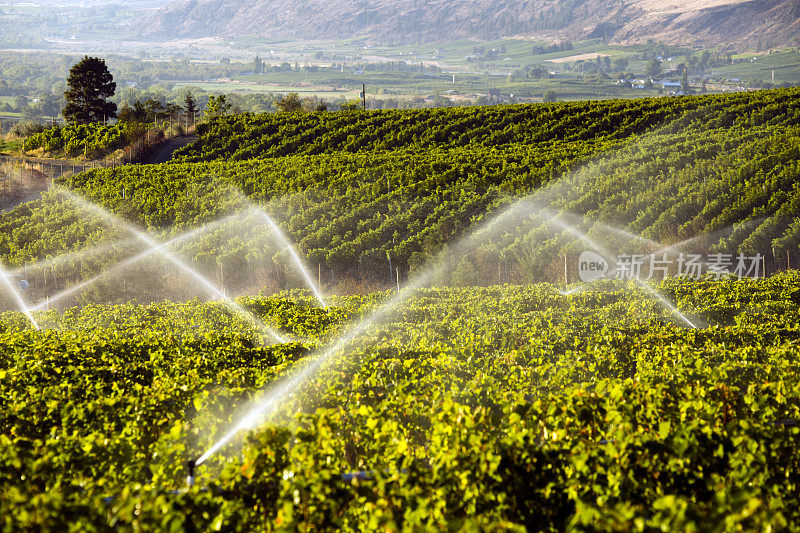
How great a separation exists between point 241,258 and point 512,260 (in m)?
8.46

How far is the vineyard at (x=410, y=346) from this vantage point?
4.79m

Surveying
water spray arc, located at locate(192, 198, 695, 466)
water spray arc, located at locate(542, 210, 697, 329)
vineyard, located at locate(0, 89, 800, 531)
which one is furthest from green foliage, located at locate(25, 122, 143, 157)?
water spray arc, located at locate(542, 210, 697, 329)

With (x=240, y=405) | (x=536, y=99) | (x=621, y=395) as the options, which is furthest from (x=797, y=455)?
(x=536, y=99)

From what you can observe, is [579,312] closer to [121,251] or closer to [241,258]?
[241,258]

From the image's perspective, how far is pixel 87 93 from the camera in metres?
56.2

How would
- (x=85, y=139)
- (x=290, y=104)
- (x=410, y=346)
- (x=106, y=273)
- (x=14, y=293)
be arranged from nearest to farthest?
(x=410, y=346), (x=14, y=293), (x=106, y=273), (x=85, y=139), (x=290, y=104)

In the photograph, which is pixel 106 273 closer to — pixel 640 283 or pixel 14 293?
pixel 14 293

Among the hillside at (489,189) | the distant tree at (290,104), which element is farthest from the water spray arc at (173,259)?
the distant tree at (290,104)

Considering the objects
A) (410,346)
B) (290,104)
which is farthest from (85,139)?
(410,346)

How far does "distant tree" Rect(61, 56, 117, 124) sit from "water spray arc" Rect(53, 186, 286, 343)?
30086mm

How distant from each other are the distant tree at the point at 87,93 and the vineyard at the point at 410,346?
97.1 feet

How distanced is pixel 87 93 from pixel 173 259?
44.4 m

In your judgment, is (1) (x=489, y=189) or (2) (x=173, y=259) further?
(1) (x=489, y=189)

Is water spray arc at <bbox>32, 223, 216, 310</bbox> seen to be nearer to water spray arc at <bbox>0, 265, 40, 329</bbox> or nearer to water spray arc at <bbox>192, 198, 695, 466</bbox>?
water spray arc at <bbox>0, 265, 40, 329</bbox>
